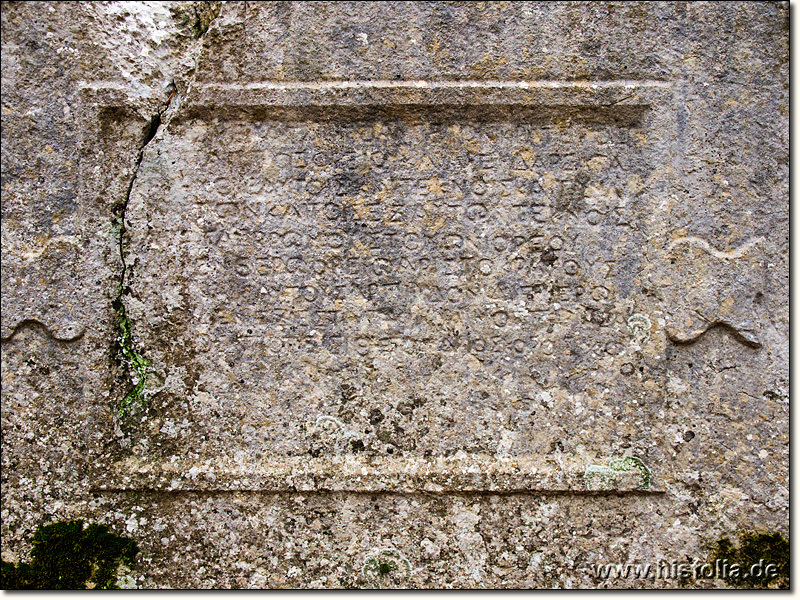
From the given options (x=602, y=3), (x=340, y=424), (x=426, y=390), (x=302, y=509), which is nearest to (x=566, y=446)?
(x=426, y=390)

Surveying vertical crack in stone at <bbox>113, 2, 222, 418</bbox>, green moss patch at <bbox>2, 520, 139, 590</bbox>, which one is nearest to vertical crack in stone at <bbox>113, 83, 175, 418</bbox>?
vertical crack in stone at <bbox>113, 2, 222, 418</bbox>

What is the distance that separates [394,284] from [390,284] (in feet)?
0.05

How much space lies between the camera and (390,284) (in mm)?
2031

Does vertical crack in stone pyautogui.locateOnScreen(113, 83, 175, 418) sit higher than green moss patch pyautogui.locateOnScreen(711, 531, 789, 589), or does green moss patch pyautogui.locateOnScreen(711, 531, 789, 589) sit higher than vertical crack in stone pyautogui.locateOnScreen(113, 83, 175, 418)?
vertical crack in stone pyautogui.locateOnScreen(113, 83, 175, 418)

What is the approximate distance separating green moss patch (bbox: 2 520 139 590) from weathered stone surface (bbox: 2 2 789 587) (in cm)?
6

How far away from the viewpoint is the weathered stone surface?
78.6 inches

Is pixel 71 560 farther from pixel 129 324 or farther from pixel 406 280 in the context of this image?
pixel 406 280

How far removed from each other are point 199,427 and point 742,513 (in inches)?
78.8

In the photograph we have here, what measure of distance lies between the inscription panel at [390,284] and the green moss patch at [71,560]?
358 millimetres

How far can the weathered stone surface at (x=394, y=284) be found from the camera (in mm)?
1997

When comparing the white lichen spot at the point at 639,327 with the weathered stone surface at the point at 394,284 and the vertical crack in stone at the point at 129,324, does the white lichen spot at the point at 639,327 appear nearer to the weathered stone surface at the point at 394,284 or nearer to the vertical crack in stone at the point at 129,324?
the weathered stone surface at the point at 394,284

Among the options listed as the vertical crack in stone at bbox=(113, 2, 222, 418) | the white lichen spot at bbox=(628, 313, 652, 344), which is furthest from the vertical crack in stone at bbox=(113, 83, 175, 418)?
the white lichen spot at bbox=(628, 313, 652, 344)

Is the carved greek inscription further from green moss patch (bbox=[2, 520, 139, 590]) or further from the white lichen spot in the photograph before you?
green moss patch (bbox=[2, 520, 139, 590])

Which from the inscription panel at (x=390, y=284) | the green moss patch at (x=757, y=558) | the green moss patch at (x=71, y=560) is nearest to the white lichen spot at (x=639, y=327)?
the inscription panel at (x=390, y=284)
